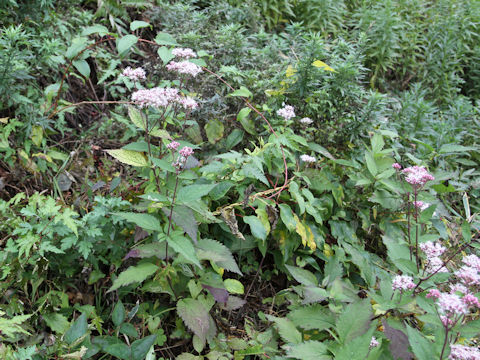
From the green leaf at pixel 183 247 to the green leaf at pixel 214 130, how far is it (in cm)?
116

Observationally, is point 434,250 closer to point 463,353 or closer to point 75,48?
point 463,353

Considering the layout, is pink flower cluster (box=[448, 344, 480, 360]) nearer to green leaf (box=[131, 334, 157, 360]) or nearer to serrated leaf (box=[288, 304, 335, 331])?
serrated leaf (box=[288, 304, 335, 331])

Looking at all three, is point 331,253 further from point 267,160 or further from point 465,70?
point 465,70

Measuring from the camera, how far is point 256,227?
197cm

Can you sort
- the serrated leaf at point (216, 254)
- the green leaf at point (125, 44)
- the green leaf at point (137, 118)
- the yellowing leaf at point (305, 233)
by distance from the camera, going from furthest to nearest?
1. the green leaf at point (125, 44)
2. the yellowing leaf at point (305, 233)
3. the green leaf at point (137, 118)
4. the serrated leaf at point (216, 254)

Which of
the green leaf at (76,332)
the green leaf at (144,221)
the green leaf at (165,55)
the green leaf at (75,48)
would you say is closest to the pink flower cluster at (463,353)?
the green leaf at (144,221)

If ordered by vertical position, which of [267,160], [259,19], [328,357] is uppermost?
[259,19]

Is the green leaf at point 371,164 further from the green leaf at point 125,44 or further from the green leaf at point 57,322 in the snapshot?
the green leaf at point 57,322

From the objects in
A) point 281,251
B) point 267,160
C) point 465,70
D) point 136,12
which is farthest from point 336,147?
point 465,70

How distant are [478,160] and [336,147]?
1753 millimetres

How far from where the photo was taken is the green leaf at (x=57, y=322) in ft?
5.64

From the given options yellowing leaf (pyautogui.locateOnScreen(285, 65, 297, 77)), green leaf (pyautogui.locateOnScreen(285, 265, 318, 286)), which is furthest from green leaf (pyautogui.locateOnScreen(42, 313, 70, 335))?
yellowing leaf (pyautogui.locateOnScreen(285, 65, 297, 77))

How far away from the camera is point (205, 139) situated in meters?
2.69

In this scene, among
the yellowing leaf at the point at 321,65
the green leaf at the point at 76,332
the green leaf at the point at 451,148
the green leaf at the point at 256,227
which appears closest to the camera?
the green leaf at the point at 76,332
